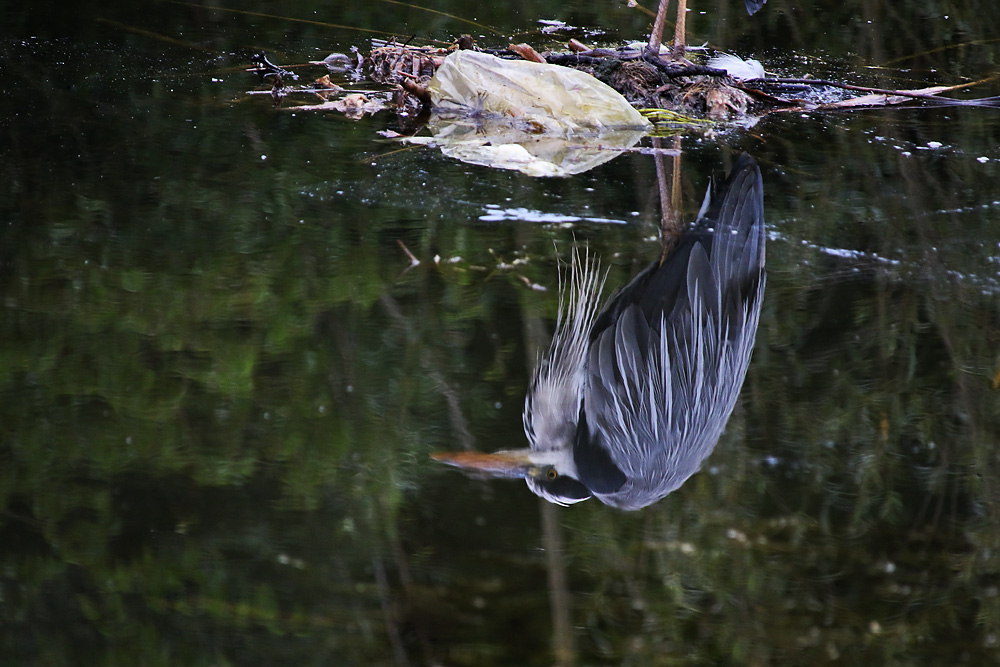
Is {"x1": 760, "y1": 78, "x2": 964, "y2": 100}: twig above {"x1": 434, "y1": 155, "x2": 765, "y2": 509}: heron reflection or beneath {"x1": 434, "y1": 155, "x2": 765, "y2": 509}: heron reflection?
above

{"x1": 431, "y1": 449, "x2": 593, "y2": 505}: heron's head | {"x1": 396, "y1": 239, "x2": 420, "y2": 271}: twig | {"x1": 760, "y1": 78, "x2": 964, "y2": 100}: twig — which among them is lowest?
{"x1": 431, "y1": 449, "x2": 593, "y2": 505}: heron's head

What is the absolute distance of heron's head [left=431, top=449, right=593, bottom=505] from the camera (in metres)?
1.92

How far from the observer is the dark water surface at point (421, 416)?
1571mm

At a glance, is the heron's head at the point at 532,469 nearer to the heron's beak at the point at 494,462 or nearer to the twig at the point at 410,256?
the heron's beak at the point at 494,462

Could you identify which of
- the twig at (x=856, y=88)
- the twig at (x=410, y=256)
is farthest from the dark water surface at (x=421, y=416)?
the twig at (x=856, y=88)

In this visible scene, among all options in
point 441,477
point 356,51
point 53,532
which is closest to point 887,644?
point 441,477

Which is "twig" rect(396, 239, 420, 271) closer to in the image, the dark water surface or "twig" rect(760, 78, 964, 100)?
the dark water surface

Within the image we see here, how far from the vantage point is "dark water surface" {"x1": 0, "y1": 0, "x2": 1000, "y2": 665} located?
61.9 inches

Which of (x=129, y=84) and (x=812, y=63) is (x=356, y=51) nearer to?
(x=129, y=84)

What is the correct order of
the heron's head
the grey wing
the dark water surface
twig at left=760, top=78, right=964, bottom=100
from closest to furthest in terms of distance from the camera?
the dark water surface
the heron's head
the grey wing
twig at left=760, top=78, right=964, bottom=100

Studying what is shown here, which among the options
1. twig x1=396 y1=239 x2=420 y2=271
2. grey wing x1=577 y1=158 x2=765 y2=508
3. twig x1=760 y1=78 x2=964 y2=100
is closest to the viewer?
grey wing x1=577 y1=158 x2=765 y2=508

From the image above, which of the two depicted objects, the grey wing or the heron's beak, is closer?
the heron's beak

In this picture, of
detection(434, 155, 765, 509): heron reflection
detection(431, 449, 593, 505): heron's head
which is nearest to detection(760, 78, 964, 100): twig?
detection(434, 155, 765, 509): heron reflection

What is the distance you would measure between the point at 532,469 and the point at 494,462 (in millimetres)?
74
